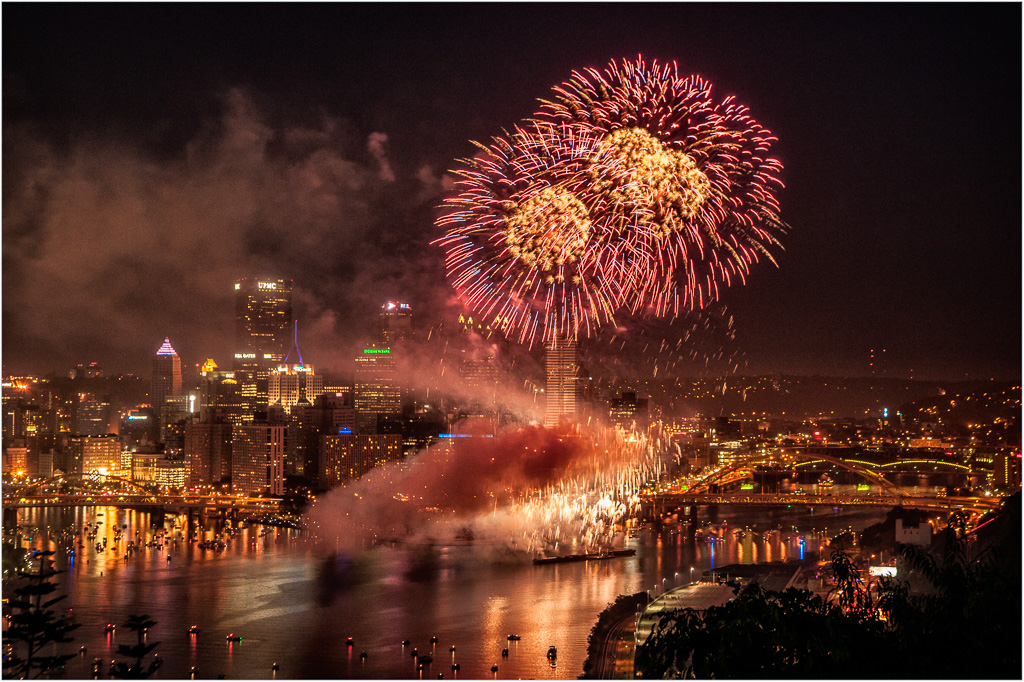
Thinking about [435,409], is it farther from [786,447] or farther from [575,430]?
[786,447]

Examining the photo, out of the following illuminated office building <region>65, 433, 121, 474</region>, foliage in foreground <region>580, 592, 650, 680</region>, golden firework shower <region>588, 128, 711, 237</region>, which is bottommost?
foliage in foreground <region>580, 592, 650, 680</region>

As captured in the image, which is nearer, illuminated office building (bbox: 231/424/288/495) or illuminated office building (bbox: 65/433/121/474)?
illuminated office building (bbox: 231/424/288/495)


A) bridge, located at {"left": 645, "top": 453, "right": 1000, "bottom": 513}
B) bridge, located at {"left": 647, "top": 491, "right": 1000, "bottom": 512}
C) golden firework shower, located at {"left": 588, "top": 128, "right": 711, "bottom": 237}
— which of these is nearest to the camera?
golden firework shower, located at {"left": 588, "top": 128, "right": 711, "bottom": 237}

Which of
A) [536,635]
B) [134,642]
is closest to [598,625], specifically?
[536,635]

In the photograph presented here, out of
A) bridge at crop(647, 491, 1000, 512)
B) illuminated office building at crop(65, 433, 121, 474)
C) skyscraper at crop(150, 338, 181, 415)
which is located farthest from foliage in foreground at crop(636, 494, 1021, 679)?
skyscraper at crop(150, 338, 181, 415)

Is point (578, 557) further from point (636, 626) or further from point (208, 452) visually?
point (208, 452)

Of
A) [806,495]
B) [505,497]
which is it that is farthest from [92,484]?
[806,495]

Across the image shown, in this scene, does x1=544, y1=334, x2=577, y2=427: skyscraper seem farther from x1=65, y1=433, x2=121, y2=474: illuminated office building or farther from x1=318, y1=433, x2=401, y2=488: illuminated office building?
x1=65, y1=433, x2=121, y2=474: illuminated office building

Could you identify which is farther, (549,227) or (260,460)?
(260,460)
